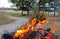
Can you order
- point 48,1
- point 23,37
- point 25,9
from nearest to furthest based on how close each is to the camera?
point 23,37
point 48,1
point 25,9

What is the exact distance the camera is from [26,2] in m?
19.5

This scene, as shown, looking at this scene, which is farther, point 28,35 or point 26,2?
point 26,2

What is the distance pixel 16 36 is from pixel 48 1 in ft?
44.7

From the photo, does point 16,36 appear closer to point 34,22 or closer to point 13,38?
point 13,38

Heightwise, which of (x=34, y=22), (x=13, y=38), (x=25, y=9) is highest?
(x=34, y=22)

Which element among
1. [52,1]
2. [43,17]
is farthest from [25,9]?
[43,17]

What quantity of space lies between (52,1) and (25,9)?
2.83 meters

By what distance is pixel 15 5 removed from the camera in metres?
21.0

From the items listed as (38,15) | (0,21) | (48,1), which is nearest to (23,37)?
(38,15)

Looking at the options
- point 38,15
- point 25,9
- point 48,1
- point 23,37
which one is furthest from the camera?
point 25,9

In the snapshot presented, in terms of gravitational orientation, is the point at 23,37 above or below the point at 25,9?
above

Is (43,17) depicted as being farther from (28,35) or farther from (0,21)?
(0,21)

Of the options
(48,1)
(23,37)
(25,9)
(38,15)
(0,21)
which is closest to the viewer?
(23,37)

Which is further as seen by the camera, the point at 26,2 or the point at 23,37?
the point at 26,2
